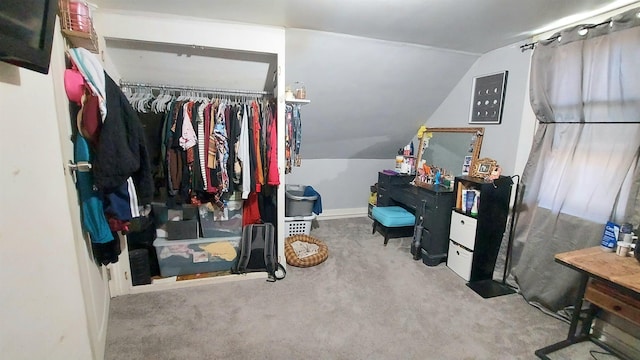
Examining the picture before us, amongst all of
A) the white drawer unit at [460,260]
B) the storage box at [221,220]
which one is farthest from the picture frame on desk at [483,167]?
the storage box at [221,220]

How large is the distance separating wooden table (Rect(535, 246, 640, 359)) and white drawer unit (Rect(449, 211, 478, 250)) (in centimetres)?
75

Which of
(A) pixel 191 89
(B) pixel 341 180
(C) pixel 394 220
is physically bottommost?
(C) pixel 394 220

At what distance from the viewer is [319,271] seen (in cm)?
247

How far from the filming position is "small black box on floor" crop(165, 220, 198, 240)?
2223 millimetres

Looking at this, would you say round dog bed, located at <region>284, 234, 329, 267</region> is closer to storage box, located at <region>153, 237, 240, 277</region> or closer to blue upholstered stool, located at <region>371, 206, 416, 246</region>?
storage box, located at <region>153, 237, 240, 277</region>

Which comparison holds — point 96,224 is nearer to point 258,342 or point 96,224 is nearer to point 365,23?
point 258,342

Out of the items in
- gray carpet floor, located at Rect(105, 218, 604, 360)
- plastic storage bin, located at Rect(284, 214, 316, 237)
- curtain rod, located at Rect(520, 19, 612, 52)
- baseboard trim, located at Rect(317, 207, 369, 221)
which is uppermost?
curtain rod, located at Rect(520, 19, 612, 52)

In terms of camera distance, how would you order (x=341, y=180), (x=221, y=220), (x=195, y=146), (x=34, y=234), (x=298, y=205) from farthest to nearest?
1. (x=341, y=180)
2. (x=298, y=205)
3. (x=221, y=220)
4. (x=195, y=146)
5. (x=34, y=234)

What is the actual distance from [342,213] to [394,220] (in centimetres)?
117

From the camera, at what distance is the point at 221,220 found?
2354 mm

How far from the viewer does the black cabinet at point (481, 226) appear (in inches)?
89.3

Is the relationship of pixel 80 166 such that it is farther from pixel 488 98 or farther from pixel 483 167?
pixel 488 98

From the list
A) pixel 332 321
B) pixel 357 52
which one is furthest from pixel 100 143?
pixel 357 52

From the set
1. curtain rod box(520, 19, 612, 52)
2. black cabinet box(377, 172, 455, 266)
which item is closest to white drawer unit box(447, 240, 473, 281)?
black cabinet box(377, 172, 455, 266)
